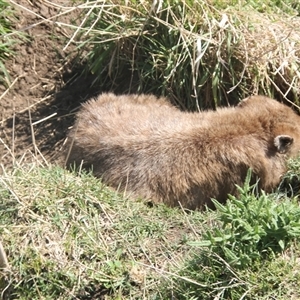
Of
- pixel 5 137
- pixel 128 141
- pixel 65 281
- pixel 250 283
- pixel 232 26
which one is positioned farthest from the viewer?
pixel 5 137

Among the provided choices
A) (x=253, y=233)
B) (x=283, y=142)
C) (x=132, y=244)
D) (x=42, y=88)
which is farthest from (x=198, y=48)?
(x=253, y=233)

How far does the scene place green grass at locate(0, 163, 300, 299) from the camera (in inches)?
180

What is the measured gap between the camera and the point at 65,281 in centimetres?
496

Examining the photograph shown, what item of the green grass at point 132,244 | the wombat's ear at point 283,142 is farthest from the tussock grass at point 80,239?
the wombat's ear at point 283,142

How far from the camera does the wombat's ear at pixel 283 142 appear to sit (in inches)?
237

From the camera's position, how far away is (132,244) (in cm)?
518

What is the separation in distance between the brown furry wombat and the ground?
3.27 ft

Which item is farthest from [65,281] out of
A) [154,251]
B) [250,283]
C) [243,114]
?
[243,114]

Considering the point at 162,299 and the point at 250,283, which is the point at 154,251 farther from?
the point at 250,283

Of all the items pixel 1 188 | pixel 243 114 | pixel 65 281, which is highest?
pixel 243 114

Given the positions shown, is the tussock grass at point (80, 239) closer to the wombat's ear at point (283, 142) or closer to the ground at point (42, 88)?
the wombat's ear at point (283, 142)

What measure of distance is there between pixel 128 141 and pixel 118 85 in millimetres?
1260

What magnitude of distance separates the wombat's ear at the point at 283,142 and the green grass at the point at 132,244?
46 cm

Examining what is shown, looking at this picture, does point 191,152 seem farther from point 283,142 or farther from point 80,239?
point 80,239
